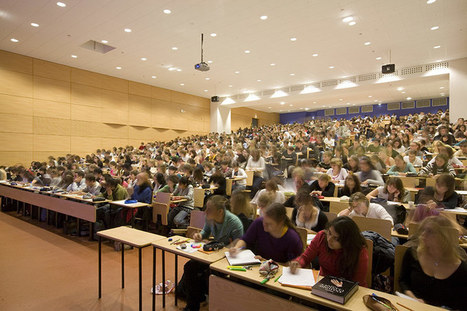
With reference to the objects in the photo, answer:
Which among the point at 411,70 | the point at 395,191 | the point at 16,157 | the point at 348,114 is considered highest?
the point at 411,70

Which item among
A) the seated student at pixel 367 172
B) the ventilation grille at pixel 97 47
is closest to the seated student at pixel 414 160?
the seated student at pixel 367 172

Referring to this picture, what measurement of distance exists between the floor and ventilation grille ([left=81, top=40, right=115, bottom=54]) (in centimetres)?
748

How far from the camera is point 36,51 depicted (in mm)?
10758

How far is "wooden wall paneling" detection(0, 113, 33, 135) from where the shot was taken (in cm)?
1080

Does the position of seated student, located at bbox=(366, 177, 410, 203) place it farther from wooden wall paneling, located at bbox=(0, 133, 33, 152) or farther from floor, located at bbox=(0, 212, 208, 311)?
wooden wall paneling, located at bbox=(0, 133, 33, 152)

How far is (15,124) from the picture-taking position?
11141 mm

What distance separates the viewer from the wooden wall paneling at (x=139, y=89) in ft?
50.1

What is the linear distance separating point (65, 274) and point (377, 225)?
157 inches

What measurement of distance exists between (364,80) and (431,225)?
1360cm

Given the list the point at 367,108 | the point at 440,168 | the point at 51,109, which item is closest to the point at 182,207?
the point at 440,168

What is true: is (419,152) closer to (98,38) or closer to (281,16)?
(281,16)

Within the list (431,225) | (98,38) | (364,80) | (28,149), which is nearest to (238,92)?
(364,80)

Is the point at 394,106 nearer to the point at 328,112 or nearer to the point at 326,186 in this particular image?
the point at 328,112

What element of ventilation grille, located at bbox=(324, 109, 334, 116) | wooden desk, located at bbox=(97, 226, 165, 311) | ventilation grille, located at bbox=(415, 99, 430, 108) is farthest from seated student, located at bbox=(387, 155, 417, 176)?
ventilation grille, located at bbox=(324, 109, 334, 116)
